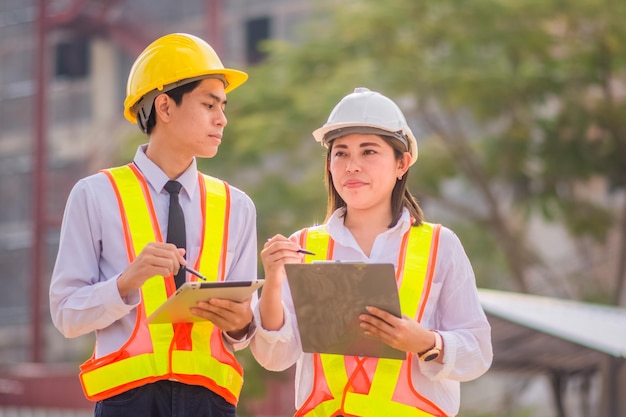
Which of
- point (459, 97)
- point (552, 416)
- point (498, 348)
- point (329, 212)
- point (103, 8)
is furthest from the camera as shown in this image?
point (103, 8)

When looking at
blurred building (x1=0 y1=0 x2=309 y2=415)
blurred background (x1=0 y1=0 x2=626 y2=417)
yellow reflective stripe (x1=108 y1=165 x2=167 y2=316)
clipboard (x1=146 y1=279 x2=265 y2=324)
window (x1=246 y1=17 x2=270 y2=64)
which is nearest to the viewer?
clipboard (x1=146 y1=279 x2=265 y2=324)

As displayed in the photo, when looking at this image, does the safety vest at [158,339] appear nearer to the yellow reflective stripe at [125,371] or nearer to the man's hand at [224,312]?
the yellow reflective stripe at [125,371]

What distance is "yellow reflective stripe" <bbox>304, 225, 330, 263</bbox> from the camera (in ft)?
15.9

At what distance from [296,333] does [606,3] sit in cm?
1400

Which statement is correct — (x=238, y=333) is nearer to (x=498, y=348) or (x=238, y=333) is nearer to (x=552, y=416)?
(x=498, y=348)

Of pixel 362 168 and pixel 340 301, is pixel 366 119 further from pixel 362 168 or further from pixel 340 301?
pixel 340 301

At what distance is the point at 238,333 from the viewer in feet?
15.2

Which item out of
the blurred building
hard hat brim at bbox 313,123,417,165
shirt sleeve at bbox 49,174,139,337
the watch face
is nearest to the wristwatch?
the watch face

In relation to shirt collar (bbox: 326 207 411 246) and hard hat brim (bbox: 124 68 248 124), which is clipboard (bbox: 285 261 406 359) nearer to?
shirt collar (bbox: 326 207 411 246)

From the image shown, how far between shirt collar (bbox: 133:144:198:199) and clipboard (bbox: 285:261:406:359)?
23.2 inches

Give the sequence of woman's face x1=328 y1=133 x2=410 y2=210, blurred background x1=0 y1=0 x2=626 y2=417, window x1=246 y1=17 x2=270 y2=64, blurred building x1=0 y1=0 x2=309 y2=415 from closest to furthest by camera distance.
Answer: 1. woman's face x1=328 y1=133 x2=410 y2=210
2. blurred background x1=0 y1=0 x2=626 y2=417
3. blurred building x1=0 y1=0 x2=309 y2=415
4. window x1=246 y1=17 x2=270 y2=64

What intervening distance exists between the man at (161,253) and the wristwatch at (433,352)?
56cm

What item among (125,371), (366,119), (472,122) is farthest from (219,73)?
(472,122)

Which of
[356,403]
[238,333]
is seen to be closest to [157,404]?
[238,333]
